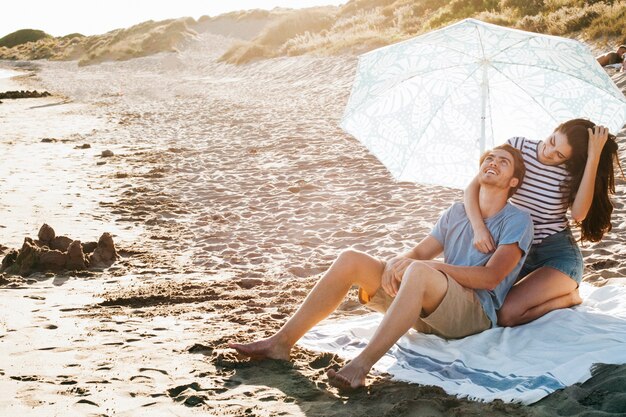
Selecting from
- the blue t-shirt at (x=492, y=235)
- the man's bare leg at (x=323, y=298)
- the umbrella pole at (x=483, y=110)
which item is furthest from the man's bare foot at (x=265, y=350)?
the umbrella pole at (x=483, y=110)

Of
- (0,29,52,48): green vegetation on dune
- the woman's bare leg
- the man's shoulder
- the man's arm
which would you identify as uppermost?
(0,29,52,48): green vegetation on dune

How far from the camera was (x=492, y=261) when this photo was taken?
373 centimetres

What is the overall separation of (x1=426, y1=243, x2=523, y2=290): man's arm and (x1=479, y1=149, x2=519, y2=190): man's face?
15.0 inches

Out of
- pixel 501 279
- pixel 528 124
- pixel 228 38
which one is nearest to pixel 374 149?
pixel 528 124

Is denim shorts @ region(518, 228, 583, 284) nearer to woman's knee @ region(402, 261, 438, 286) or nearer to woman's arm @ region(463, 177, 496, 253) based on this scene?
woman's arm @ region(463, 177, 496, 253)

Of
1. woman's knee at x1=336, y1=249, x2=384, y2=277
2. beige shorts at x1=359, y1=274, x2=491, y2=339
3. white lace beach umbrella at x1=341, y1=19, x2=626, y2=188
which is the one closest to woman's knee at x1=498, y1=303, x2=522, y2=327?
beige shorts at x1=359, y1=274, x2=491, y2=339

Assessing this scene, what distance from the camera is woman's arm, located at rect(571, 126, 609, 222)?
393 cm

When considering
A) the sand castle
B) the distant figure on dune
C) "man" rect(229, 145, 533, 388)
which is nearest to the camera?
"man" rect(229, 145, 533, 388)

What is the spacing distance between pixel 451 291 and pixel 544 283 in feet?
2.63

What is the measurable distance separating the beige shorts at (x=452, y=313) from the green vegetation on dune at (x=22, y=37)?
304ft

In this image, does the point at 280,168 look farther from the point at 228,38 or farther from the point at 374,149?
the point at 228,38

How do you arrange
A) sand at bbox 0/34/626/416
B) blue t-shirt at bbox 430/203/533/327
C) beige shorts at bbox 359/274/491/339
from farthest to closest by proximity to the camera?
blue t-shirt at bbox 430/203/533/327 < beige shorts at bbox 359/274/491/339 < sand at bbox 0/34/626/416

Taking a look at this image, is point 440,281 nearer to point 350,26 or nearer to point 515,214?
point 515,214

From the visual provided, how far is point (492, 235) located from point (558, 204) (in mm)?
614
